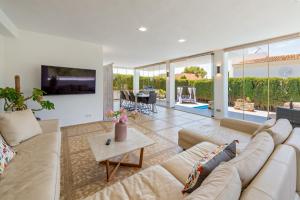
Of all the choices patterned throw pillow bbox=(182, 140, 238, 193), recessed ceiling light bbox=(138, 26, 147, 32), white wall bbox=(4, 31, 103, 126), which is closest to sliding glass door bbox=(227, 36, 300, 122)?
recessed ceiling light bbox=(138, 26, 147, 32)

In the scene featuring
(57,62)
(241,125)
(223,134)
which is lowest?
(223,134)

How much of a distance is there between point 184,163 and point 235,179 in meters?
0.86

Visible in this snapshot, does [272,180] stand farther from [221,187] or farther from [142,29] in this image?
[142,29]

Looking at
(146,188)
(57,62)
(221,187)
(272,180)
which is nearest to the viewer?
(221,187)

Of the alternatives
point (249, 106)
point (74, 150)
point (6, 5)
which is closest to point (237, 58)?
point (249, 106)

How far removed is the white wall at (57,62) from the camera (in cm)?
371

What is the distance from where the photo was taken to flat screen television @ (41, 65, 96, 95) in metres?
3.99

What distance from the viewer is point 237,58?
6012 millimetres

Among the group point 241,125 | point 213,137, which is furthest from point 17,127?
point 241,125

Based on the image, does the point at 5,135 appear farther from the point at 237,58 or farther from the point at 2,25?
the point at 237,58

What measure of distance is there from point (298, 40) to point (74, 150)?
6165 mm

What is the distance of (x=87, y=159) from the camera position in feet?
8.66

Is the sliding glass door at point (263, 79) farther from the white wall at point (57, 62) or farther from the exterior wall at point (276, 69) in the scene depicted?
the white wall at point (57, 62)

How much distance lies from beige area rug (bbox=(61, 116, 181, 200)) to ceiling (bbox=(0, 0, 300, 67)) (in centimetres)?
266
